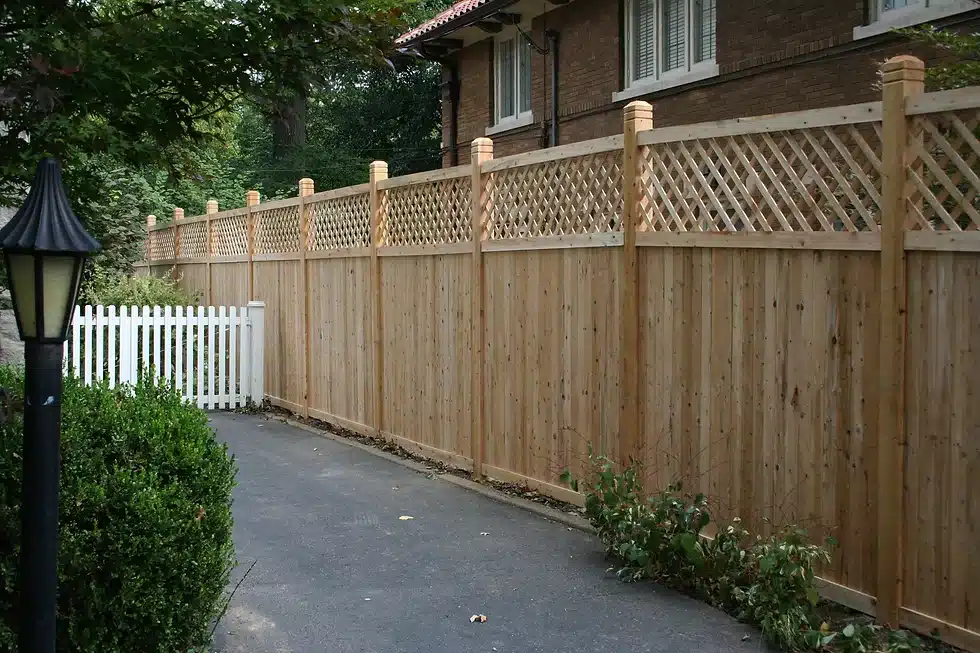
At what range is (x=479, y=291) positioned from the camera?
8086 mm

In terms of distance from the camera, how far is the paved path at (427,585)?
4.78 meters

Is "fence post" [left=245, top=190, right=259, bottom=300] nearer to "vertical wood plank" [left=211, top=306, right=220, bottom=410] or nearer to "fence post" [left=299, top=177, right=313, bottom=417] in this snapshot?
"vertical wood plank" [left=211, top=306, right=220, bottom=410]

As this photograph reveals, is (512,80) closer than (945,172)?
No

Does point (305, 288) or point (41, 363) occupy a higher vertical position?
point (305, 288)

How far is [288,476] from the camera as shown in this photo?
8641mm

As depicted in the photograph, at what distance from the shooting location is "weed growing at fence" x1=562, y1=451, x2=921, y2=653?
455cm

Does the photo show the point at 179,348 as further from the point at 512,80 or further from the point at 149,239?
the point at 149,239

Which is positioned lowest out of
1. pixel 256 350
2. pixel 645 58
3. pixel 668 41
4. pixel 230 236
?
pixel 256 350

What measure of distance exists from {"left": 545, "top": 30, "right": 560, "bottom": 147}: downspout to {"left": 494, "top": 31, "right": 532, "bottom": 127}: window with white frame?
67cm

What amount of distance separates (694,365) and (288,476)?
4.12m

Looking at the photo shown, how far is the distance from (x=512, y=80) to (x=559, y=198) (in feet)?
29.7

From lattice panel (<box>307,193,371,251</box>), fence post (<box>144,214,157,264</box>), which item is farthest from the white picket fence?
fence post (<box>144,214,157,264</box>)

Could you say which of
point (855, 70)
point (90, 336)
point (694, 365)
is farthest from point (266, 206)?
point (694, 365)

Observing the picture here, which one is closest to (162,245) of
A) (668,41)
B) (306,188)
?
(306,188)
